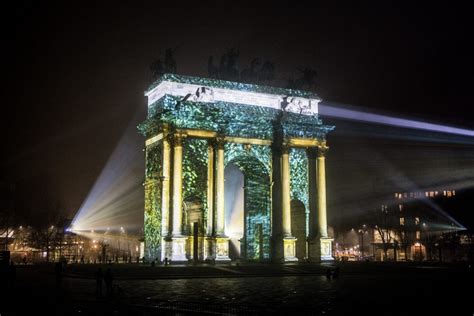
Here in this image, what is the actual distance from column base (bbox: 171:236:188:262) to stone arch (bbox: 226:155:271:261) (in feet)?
24.0

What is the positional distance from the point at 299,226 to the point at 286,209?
368 centimetres

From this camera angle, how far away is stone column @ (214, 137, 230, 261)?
144 feet

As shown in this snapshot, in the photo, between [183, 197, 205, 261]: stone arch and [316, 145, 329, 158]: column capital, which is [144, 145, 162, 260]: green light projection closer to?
[183, 197, 205, 261]: stone arch

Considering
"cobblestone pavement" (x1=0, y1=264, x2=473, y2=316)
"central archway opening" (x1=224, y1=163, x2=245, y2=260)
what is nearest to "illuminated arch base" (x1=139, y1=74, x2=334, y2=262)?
"central archway opening" (x1=224, y1=163, x2=245, y2=260)

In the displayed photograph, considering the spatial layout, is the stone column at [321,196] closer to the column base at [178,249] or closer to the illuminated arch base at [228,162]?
the illuminated arch base at [228,162]

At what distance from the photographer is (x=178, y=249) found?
139 ft

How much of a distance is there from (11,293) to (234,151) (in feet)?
83.9

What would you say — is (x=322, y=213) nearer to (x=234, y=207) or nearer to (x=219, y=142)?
(x=234, y=207)

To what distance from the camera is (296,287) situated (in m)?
27.5

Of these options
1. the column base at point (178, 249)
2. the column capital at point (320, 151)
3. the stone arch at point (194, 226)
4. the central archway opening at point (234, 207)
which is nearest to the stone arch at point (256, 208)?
the central archway opening at point (234, 207)

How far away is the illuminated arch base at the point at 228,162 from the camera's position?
44.1 m

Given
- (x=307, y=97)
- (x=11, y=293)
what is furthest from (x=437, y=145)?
(x=11, y=293)

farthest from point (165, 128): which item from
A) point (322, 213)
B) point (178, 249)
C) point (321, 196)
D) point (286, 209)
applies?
point (322, 213)

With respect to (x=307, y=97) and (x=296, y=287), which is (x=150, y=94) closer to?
(x=307, y=97)
